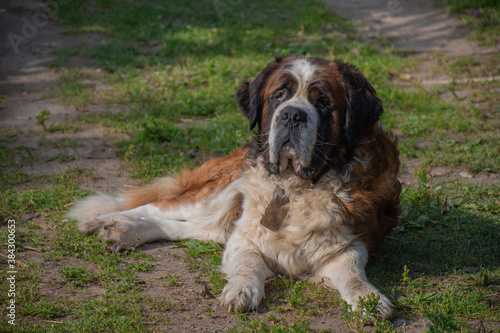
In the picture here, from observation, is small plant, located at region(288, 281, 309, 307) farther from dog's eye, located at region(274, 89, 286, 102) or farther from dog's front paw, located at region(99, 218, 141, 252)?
dog's front paw, located at region(99, 218, 141, 252)

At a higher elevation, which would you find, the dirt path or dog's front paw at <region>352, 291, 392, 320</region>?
the dirt path

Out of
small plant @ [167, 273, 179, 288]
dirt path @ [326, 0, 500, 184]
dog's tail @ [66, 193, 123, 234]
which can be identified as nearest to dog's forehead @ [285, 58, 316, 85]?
small plant @ [167, 273, 179, 288]

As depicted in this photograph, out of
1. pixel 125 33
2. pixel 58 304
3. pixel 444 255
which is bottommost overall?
pixel 444 255

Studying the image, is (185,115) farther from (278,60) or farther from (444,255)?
(444,255)

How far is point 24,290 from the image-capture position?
329 centimetres

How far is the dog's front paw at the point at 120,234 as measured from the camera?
397cm

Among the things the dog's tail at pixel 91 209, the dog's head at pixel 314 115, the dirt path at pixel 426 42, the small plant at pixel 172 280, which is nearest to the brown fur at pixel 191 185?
the dog's tail at pixel 91 209

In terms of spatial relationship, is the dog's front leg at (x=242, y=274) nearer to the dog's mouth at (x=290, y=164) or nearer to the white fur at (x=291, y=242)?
the white fur at (x=291, y=242)

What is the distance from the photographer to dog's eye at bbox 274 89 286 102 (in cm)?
360

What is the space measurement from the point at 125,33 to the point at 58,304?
281 inches

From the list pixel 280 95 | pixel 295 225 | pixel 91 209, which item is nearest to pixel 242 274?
pixel 295 225

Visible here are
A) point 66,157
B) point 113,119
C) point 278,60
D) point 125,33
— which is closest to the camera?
point 278,60

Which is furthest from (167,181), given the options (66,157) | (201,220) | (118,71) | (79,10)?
(79,10)

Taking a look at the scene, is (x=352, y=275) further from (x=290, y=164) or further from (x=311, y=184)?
(x=290, y=164)
